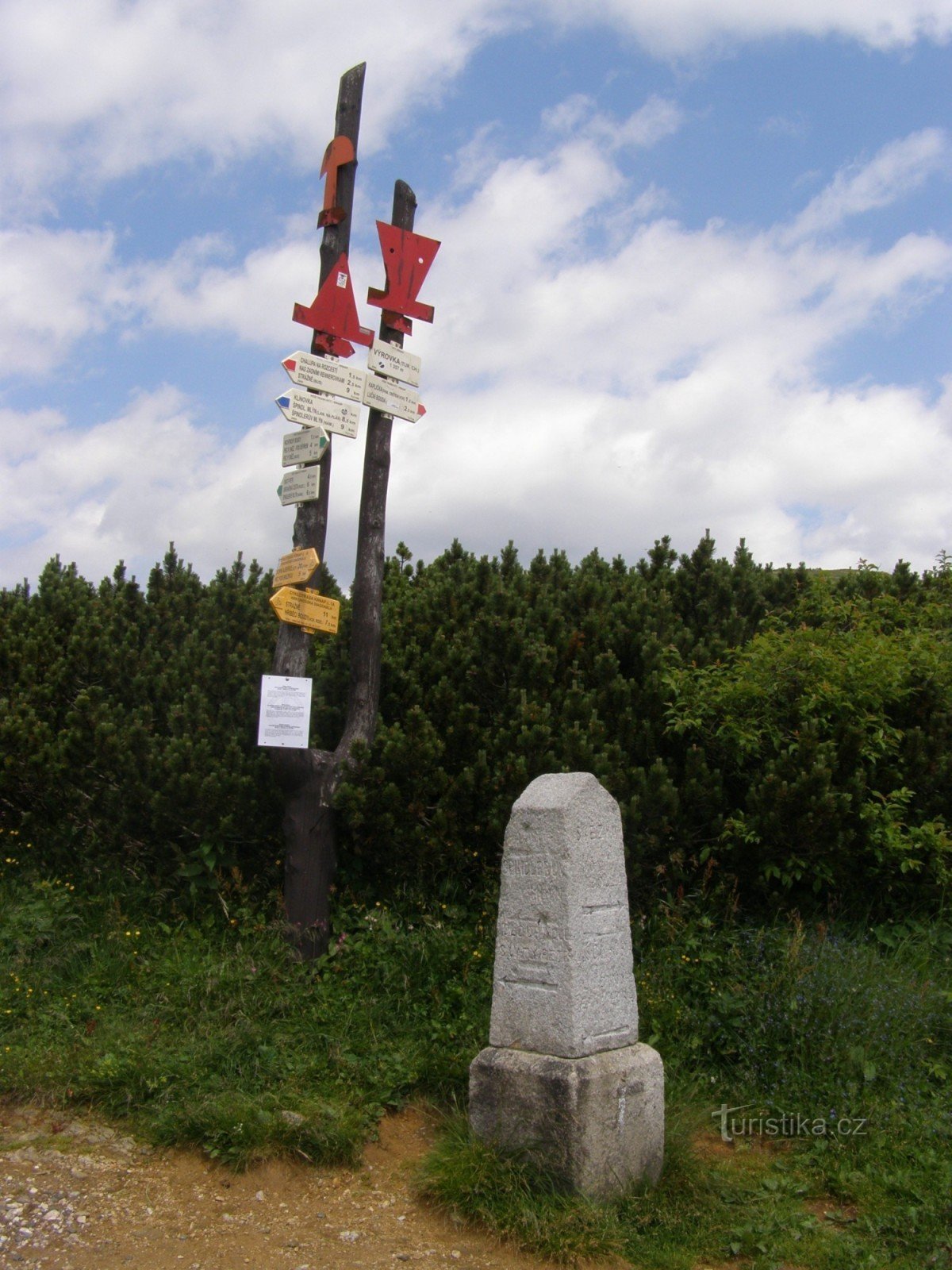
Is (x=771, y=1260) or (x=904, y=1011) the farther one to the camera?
(x=904, y=1011)

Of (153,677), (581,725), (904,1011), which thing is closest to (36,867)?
(153,677)

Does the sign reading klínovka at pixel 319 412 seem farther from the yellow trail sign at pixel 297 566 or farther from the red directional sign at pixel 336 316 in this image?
the yellow trail sign at pixel 297 566

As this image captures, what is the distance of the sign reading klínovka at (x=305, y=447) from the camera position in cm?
627

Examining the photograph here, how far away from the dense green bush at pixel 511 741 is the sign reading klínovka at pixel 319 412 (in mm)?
1524

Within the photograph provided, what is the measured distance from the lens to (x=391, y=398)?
6.54 meters

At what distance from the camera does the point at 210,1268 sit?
13.1ft

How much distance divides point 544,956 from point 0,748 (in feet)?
14.9

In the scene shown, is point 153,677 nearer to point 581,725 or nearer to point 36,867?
point 36,867

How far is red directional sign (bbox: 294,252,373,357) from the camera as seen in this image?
6332 mm

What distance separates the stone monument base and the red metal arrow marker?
4.77 m

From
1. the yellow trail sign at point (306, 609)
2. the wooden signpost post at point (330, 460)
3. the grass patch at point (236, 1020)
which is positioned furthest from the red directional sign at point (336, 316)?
the grass patch at point (236, 1020)

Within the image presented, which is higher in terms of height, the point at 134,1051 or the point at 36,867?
the point at 36,867

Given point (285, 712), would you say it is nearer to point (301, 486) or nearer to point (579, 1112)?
point (301, 486)

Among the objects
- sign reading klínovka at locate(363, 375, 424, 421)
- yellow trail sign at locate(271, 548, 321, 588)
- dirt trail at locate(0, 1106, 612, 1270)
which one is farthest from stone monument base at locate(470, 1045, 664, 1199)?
sign reading klínovka at locate(363, 375, 424, 421)
